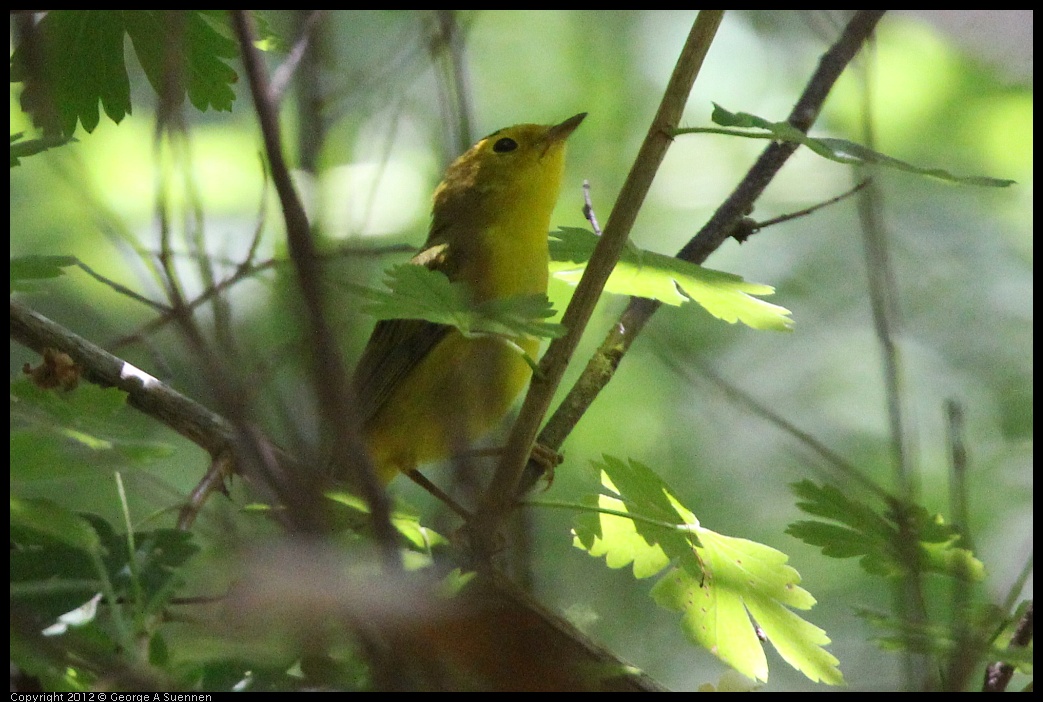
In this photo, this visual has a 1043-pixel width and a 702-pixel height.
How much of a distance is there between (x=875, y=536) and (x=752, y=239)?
559cm

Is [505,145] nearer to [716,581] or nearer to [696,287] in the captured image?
[696,287]

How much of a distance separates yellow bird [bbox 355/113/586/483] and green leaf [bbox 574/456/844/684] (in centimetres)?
100

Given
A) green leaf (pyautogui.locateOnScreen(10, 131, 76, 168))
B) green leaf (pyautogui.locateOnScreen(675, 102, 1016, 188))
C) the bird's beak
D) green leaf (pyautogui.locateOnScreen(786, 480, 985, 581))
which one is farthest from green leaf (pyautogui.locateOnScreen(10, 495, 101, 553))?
the bird's beak

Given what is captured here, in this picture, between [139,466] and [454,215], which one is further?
[454,215]

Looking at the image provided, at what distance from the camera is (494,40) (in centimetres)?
780

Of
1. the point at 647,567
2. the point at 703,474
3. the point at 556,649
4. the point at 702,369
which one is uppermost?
the point at 703,474

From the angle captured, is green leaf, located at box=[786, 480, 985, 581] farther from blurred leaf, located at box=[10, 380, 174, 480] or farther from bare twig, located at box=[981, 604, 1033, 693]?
blurred leaf, located at box=[10, 380, 174, 480]

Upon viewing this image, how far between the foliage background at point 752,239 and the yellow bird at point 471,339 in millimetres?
971

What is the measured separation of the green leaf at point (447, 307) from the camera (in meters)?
1.59

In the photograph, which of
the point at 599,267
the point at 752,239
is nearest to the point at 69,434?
the point at 599,267

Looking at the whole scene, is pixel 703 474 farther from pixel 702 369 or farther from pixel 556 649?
pixel 556 649

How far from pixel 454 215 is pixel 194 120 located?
3.09m

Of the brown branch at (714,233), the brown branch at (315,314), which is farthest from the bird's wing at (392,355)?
the brown branch at (315,314)

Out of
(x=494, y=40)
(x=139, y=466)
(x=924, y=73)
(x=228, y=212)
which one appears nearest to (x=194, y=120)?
(x=228, y=212)
